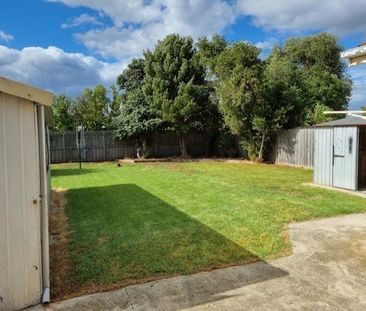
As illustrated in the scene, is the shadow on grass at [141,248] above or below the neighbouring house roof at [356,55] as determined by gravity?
below

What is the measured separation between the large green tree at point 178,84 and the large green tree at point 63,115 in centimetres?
640

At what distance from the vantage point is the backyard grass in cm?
455

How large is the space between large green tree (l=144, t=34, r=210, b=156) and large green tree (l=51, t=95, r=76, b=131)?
21.0ft

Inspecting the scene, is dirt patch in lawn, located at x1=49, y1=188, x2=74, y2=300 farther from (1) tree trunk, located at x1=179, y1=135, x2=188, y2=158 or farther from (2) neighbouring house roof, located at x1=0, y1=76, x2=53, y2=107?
(1) tree trunk, located at x1=179, y1=135, x2=188, y2=158

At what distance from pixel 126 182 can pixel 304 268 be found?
8393 mm

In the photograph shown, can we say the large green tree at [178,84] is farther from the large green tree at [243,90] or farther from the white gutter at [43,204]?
the white gutter at [43,204]

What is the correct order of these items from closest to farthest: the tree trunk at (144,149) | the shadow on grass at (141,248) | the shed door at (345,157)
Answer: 1. the shadow on grass at (141,248)
2. the shed door at (345,157)
3. the tree trunk at (144,149)

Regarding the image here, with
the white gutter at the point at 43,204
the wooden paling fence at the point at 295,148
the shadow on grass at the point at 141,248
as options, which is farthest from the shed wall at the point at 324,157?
the white gutter at the point at 43,204

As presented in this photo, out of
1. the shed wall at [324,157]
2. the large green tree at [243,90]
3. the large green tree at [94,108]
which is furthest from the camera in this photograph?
the large green tree at [94,108]

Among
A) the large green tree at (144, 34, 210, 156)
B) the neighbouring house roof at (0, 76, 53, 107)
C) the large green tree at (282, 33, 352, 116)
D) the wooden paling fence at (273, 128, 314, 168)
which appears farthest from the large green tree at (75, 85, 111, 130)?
the neighbouring house roof at (0, 76, 53, 107)

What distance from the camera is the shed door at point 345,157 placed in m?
9.70

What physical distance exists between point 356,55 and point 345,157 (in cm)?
586

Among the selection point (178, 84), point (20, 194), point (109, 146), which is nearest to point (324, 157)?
Result: point (20, 194)

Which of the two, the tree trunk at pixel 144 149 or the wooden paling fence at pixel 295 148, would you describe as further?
the tree trunk at pixel 144 149
